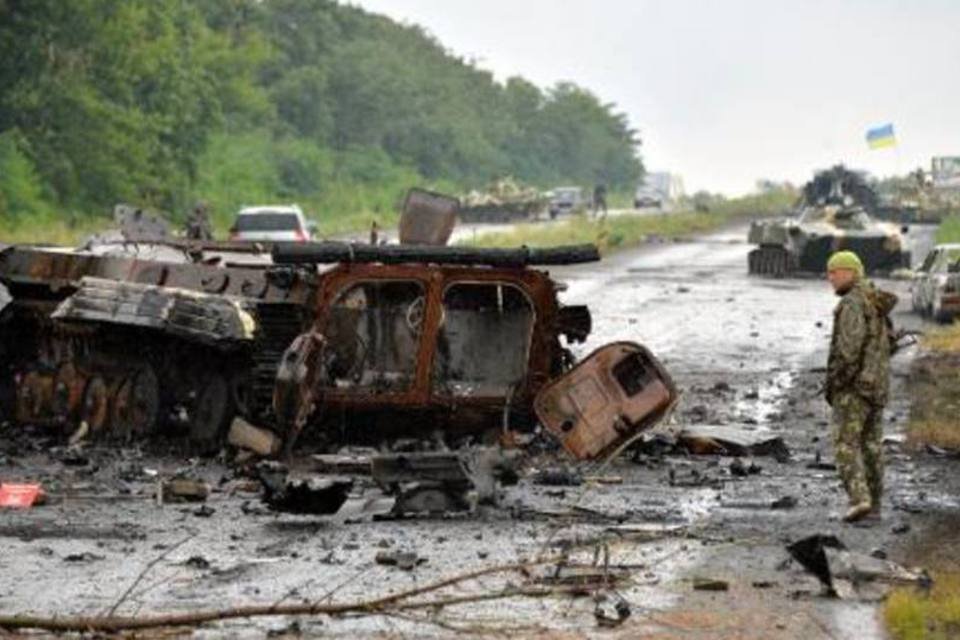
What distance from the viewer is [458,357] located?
1859 centimetres

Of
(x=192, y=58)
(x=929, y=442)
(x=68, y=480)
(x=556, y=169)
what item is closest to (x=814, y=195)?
(x=192, y=58)

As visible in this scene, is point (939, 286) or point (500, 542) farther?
point (939, 286)

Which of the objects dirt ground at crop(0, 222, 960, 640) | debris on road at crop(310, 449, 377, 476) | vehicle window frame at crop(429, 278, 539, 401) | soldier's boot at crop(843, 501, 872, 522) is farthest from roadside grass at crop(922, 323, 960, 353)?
soldier's boot at crop(843, 501, 872, 522)

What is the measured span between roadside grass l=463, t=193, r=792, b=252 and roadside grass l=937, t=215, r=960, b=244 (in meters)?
8.24

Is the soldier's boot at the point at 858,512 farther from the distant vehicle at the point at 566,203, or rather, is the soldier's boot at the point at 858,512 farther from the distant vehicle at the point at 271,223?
the distant vehicle at the point at 566,203

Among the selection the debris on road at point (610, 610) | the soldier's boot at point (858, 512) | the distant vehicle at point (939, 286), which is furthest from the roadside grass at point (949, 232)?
the debris on road at point (610, 610)

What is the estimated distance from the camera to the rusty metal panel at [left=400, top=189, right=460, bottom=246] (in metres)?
20.0

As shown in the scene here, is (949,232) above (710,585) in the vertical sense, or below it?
below

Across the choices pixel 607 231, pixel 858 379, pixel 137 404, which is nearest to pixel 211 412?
pixel 137 404

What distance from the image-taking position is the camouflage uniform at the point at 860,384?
14.6 meters

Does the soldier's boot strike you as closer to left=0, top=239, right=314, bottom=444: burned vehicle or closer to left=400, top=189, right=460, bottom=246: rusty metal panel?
left=0, top=239, right=314, bottom=444: burned vehicle

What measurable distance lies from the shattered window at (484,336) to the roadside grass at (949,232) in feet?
131

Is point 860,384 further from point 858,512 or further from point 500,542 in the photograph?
point 500,542

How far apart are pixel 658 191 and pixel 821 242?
249 feet
